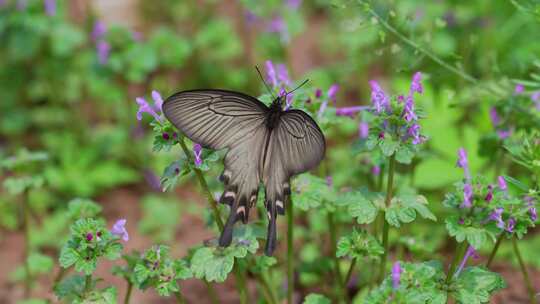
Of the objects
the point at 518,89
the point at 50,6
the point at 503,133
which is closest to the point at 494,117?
the point at 503,133

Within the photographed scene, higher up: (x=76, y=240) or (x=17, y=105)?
(x=17, y=105)

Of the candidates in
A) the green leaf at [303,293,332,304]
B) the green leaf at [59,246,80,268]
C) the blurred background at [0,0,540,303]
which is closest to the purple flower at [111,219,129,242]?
the green leaf at [59,246,80,268]

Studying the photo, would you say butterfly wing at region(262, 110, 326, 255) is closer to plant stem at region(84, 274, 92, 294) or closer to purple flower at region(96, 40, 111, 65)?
plant stem at region(84, 274, 92, 294)

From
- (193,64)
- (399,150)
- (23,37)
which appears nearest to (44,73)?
(23,37)

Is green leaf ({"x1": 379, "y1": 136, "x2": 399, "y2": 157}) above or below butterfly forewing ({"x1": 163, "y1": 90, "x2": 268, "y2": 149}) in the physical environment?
below

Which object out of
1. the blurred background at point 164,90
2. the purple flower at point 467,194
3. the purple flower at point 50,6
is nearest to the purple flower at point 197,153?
the purple flower at point 467,194

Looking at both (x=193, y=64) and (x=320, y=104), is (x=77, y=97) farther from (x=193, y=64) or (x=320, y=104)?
(x=320, y=104)
